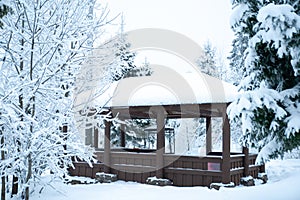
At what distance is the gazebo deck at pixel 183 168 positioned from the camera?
32.0 feet

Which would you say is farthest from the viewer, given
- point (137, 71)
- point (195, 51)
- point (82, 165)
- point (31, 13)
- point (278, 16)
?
point (195, 51)

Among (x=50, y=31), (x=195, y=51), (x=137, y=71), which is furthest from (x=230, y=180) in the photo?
(x=195, y=51)

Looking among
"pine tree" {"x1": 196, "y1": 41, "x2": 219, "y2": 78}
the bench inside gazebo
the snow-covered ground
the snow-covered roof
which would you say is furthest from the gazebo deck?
"pine tree" {"x1": 196, "y1": 41, "x2": 219, "y2": 78}

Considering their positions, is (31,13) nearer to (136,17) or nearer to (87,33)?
(87,33)

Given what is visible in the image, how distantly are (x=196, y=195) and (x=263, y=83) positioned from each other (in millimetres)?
2834

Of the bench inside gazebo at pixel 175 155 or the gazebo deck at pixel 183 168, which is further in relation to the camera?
the gazebo deck at pixel 183 168

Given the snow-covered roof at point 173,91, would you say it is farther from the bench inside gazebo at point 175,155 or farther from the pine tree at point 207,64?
the pine tree at point 207,64

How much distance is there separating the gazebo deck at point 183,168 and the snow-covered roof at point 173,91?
1.84 metres

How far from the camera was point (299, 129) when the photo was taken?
473cm

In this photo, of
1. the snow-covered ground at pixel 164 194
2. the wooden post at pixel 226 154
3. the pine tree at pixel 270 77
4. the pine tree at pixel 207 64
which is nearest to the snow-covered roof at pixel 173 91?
the wooden post at pixel 226 154

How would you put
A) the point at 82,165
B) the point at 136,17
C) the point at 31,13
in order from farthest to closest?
the point at 136,17, the point at 82,165, the point at 31,13

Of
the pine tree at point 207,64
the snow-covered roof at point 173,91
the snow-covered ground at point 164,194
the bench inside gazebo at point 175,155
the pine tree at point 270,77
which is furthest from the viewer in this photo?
the pine tree at point 207,64

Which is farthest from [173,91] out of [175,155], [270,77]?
[270,77]

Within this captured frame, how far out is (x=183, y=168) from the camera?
1020 centimetres
